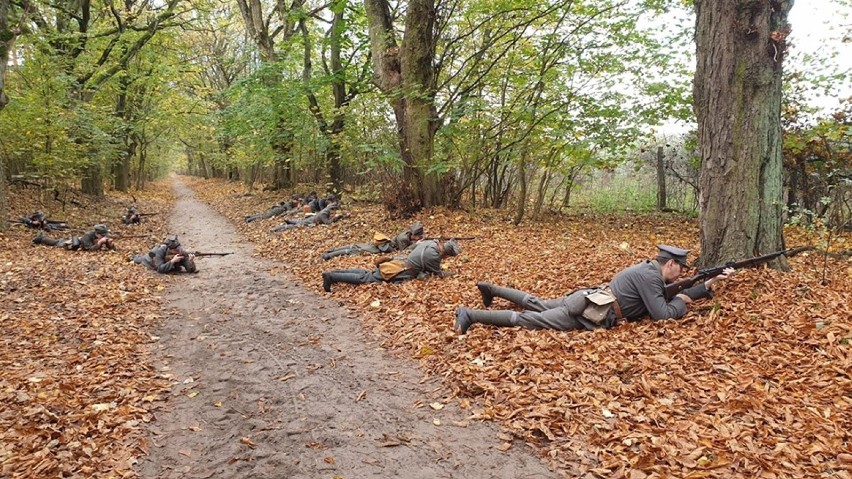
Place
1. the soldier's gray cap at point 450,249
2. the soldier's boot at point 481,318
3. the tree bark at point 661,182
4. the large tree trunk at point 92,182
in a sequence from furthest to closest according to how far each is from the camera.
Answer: the large tree trunk at point 92,182 → the tree bark at point 661,182 → the soldier's gray cap at point 450,249 → the soldier's boot at point 481,318

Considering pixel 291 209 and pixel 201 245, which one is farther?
pixel 291 209

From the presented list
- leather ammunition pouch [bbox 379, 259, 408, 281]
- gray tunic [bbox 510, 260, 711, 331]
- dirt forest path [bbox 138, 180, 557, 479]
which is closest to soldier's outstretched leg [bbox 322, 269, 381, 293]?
leather ammunition pouch [bbox 379, 259, 408, 281]

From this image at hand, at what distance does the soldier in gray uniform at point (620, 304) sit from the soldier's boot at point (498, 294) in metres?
0.37

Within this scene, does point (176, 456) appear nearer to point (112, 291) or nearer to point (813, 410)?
point (813, 410)

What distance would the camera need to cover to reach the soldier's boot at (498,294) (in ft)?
19.2

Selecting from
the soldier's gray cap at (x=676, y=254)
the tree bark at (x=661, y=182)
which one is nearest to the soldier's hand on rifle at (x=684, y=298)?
the soldier's gray cap at (x=676, y=254)

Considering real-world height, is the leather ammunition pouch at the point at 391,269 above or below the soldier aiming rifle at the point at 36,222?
below

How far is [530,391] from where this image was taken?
416cm

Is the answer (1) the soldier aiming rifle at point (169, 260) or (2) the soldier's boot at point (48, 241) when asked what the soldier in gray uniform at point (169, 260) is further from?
(2) the soldier's boot at point (48, 241)

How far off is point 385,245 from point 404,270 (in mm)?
2230

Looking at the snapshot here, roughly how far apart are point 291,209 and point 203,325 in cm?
1070

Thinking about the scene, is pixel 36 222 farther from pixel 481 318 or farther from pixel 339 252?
pixel 481 318

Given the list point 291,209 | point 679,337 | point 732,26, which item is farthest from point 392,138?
point 679,337

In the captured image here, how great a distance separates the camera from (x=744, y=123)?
5312mm
